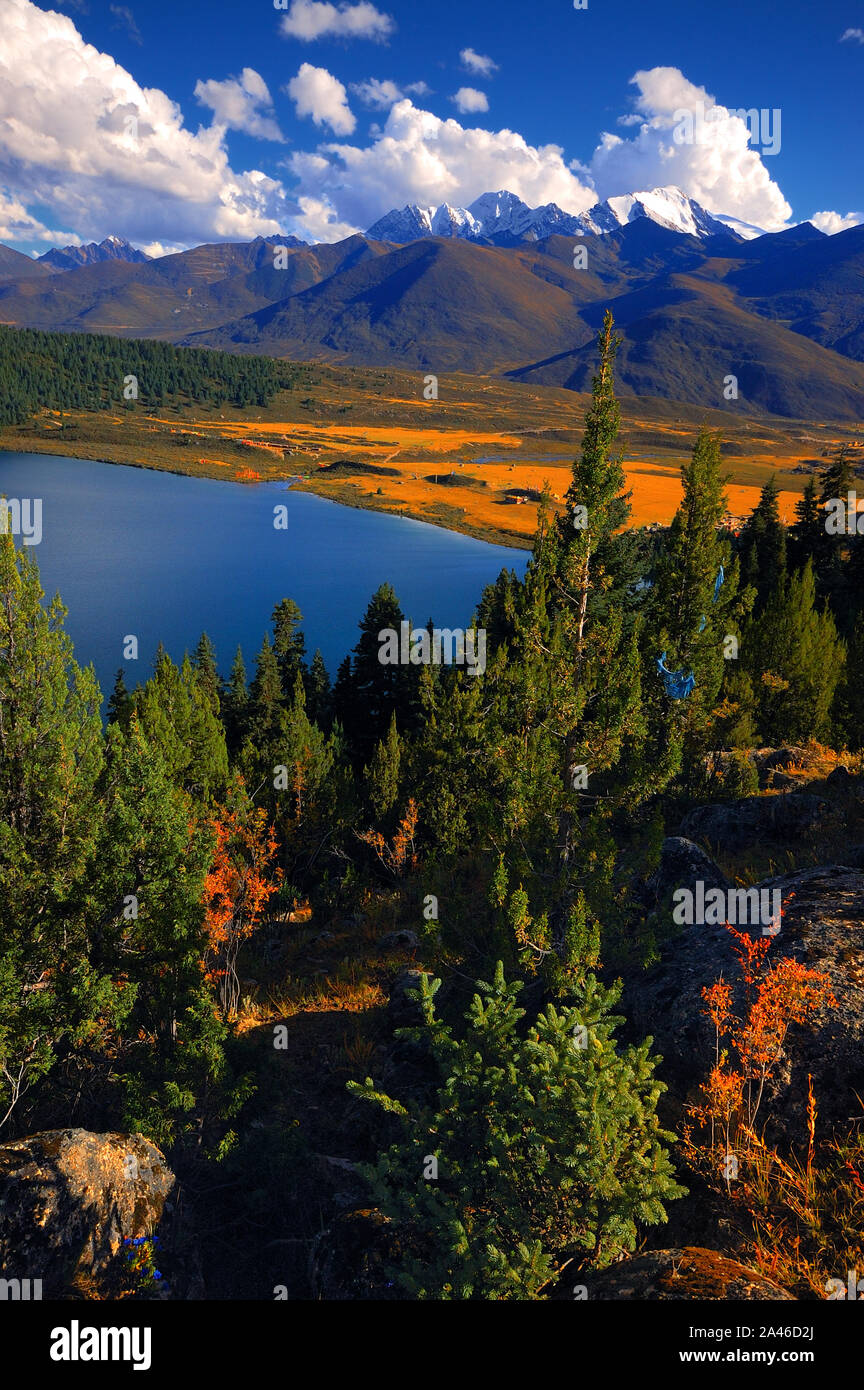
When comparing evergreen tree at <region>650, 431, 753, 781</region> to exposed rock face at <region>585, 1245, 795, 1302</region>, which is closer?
exposed rock face at <region>585, 1245, 795, 1302</region>

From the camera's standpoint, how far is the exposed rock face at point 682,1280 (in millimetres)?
5746

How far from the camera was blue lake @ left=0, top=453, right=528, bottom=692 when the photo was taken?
7669cm

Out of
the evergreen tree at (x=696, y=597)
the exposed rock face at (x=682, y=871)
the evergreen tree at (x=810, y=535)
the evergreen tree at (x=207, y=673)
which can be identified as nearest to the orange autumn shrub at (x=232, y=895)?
the exposed rock face at (x=682, y=871)

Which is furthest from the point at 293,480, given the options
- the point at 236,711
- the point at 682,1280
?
the point at 682,1280

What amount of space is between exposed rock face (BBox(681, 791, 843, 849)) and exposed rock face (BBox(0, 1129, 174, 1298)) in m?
15.3

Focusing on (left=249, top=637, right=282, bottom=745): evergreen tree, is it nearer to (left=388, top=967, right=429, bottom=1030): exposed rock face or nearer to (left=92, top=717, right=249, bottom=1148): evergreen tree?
(left=92, top=717, right=249, bottom=1148): evergreen tree

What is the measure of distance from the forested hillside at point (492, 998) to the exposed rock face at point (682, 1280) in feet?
0.51

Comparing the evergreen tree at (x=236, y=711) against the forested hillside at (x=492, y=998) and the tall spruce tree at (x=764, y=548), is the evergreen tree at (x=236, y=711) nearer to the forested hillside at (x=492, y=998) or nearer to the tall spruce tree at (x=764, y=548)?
the forested hillside at (x=492, y=998)

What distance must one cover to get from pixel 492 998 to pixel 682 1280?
2.98 metres

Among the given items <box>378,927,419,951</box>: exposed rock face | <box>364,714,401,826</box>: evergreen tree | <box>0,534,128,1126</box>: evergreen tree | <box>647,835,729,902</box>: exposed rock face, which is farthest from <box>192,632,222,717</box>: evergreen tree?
<box>647,835,729,902</box>: exposed rock face

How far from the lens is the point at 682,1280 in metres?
5.89

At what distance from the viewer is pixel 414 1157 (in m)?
6.96

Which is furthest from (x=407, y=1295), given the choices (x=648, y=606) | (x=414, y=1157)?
(x=648, y=606)
